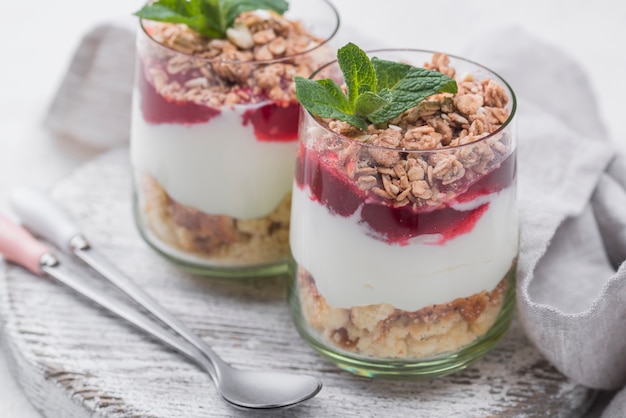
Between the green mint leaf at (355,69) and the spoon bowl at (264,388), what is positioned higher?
the green mint leaf at (355,69)

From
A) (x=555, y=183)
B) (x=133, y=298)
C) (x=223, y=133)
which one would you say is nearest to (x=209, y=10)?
(x=223, y=133)

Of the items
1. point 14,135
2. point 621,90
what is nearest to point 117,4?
point 14,135

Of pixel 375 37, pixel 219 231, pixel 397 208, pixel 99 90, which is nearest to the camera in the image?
pixel 397 208

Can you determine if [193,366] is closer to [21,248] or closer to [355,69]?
[21,248]

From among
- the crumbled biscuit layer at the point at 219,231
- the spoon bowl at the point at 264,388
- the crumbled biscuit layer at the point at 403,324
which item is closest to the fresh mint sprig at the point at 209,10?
the crumbled biscuit layer at the point at 219,231

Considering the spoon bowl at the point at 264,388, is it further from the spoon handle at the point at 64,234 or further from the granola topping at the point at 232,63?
the granola topping at the point at 232,63

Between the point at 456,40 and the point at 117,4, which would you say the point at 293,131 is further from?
the point at 117,4

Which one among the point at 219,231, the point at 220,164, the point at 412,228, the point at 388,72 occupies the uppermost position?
the point at 388,72
